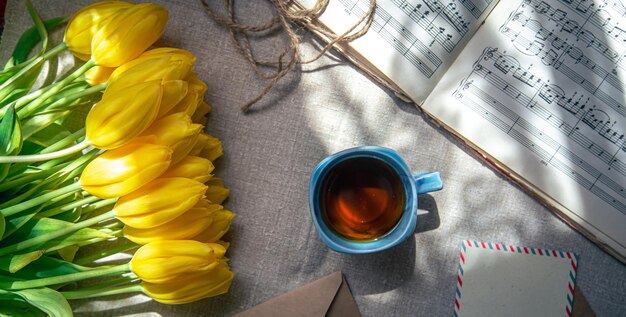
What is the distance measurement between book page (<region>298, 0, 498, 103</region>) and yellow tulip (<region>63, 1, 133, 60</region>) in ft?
0.79

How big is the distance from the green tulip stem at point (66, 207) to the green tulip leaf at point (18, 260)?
48 millimetres

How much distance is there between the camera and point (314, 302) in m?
0.75

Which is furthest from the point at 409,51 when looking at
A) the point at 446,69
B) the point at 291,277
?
the point at 291,277

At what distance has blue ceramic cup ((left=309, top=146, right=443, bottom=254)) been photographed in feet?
2.33

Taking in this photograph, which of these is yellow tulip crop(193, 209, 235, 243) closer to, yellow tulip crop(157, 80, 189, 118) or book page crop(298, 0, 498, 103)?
yellow tulip crop(157, 80, 189, 118)

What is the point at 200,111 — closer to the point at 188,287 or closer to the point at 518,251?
the point at 188,287

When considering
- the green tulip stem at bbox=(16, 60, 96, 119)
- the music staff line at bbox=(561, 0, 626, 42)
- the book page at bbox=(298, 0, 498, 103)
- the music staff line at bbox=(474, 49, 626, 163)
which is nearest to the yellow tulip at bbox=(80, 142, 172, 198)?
the green tulip stem at bbox=(16, 60, 96, 119)

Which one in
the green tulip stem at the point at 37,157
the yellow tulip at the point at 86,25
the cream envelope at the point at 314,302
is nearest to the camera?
the green tulip stem at the point at 37,157

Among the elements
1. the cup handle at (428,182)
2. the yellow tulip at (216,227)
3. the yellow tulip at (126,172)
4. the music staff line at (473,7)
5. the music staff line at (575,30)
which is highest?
the music staff line at (575,30)

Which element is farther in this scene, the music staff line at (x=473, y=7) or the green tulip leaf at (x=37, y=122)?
the music staff line at (x=473, y=7)

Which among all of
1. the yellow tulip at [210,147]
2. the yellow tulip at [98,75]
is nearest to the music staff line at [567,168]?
the yellow tulip at [210,147]

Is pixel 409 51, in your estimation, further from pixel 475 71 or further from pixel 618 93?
pixel 618 93

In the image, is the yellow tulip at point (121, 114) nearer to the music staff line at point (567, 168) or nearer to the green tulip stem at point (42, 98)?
the green tulip stem at point (42, 98)

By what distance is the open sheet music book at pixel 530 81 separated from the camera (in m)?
0.76
